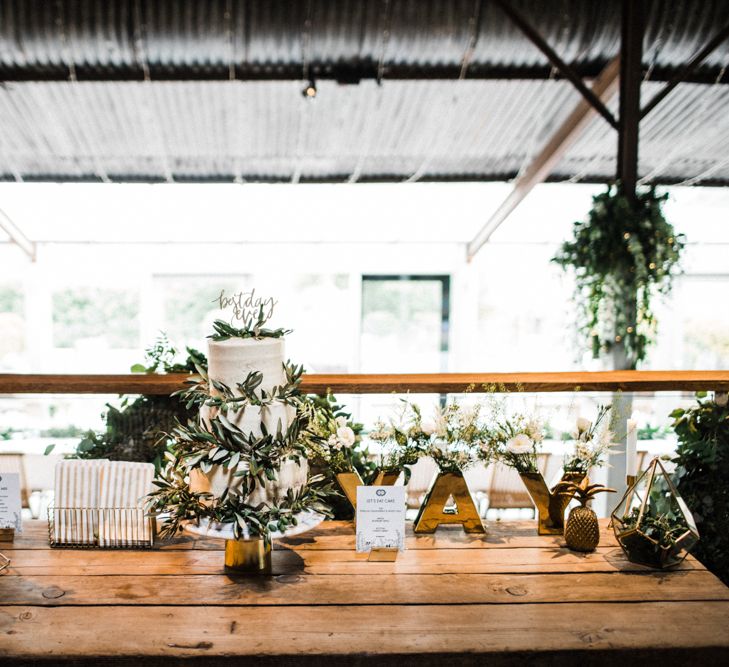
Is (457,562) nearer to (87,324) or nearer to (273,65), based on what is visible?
(273,65)

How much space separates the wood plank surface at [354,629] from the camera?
48.5 inches

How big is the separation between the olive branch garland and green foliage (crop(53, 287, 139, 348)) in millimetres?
6320

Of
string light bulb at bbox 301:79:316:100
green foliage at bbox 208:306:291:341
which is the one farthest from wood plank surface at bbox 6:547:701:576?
string light bulb at bbox 301:79:316:100

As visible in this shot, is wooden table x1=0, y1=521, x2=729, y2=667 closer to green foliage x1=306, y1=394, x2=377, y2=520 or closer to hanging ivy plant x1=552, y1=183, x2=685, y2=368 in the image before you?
green foliage x1=306, y1=394, x2=377, y2=520

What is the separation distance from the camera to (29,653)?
3.94 ft

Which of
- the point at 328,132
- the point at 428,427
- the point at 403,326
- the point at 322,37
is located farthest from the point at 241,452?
the point at 403,326

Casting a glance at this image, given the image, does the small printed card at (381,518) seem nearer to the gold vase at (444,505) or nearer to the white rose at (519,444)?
the gold vase at (444,505)

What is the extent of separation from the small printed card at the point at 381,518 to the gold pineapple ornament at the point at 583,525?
0.47 m

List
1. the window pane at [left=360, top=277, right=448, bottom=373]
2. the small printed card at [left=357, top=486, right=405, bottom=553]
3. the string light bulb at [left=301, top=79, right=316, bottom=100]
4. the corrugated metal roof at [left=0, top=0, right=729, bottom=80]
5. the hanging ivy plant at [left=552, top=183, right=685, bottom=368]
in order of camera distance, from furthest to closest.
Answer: the window pane at [left=360, top=277, right=448, bottom=373] < the string light bulb at [left=301, top=79, right=316, bottom=100] < the corrugated metal roof at [left=0, top=0, right=729, bottom=80] < the hanging ivy plant at [left=552, top=183, right=685, bottom=368] < the small printed card at [left=357, top=486, right=405, bottom=553]

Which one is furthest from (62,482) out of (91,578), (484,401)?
(484,401)

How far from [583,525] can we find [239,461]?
948mm

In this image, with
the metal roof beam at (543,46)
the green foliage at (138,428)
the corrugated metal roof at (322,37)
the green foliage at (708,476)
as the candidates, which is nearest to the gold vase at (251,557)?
the green foliage at (138,428)

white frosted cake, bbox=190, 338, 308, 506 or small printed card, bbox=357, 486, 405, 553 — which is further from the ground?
white frosted cake, bbox=190, 338, 308, 506

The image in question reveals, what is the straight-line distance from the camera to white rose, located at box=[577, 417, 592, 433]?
69.1 inches
